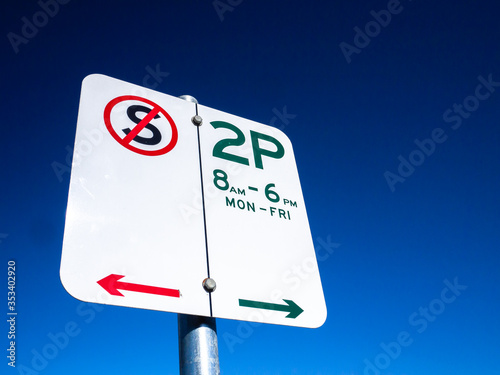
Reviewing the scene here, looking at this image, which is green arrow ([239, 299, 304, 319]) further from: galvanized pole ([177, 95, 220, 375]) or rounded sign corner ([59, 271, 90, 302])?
rounded sign corner ([59, 271, 90, 302])

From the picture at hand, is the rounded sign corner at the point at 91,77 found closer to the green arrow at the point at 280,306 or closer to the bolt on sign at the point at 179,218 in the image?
the bolt on sign at the point at 179,218

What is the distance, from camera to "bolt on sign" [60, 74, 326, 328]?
91cm

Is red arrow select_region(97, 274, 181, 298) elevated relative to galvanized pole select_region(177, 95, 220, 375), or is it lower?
elevated

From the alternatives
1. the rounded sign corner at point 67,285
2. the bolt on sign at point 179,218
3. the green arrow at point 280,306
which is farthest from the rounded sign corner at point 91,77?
the green arrow at point 280,306

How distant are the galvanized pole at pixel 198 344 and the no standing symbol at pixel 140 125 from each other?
1.23 ft

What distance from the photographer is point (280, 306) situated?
1045 mm

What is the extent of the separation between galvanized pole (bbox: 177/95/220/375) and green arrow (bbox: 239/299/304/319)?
9 cm

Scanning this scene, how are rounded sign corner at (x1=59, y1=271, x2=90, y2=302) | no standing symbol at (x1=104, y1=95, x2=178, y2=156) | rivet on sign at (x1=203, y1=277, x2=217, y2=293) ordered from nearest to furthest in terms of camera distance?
1. rounded sign corner at (x1=59, y1=271, x2=90, y2=302)
2. rivet on sign at (x1=203, y1=277, x2=217, y2=293)
3. no standing symbol at (x1=104, y1=95, x2=178, y2=156)

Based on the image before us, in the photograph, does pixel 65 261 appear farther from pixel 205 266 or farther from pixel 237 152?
pixel 237 152

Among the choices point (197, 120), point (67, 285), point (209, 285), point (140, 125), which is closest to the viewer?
point (67, 285)

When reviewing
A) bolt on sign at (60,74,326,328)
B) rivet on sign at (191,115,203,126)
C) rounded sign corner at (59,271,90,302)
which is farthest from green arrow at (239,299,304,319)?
rivet on sign at (191,115,203,126)

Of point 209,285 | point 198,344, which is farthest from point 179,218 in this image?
point 198,344

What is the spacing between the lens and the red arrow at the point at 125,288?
87cm

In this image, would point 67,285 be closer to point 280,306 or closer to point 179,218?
point 179,218
